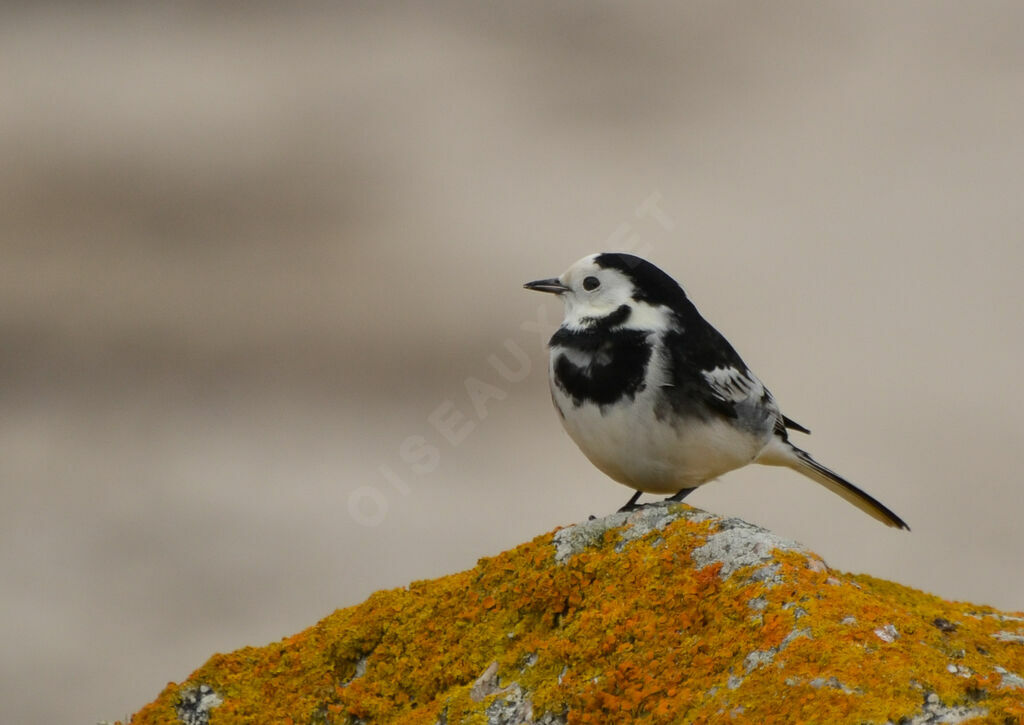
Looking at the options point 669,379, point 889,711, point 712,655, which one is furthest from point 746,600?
point 669,379

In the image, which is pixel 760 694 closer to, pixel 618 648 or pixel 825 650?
pixel 825 650

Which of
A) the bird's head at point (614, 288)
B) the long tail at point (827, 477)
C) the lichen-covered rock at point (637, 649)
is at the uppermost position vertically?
the bird's head at point (614, 288)

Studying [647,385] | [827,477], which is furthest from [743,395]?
[827,477]

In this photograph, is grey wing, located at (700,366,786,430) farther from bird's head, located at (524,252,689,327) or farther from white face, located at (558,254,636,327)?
white face, located at (558,254,636,327)

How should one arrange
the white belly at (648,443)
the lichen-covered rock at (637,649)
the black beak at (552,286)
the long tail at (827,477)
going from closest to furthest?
1. the lichen-covered rock at (637,649)
2. the white belly at (648,443)
3. the black beak at (552,286)
4. the long tail at (827,477)

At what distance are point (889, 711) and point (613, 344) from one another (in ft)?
9.08

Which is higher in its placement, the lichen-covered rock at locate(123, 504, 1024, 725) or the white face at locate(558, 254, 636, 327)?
the white face at locate(558, 254, 636, 327)

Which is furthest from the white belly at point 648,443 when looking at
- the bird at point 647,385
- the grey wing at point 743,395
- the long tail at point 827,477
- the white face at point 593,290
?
the long tail at point 827,477

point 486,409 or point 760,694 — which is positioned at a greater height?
point 486,409

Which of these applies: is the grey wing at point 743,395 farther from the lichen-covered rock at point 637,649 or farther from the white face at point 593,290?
the lichen-covered rock at point 637,649

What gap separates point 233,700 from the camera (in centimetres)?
445

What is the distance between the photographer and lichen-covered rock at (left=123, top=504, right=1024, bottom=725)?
11.0ft

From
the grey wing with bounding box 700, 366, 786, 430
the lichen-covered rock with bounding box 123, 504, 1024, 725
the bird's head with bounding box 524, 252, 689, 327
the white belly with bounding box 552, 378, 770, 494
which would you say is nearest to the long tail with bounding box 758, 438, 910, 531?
the grey wing with bounding box 700, 366, 786, 430

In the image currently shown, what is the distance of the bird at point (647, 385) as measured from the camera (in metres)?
5.52
